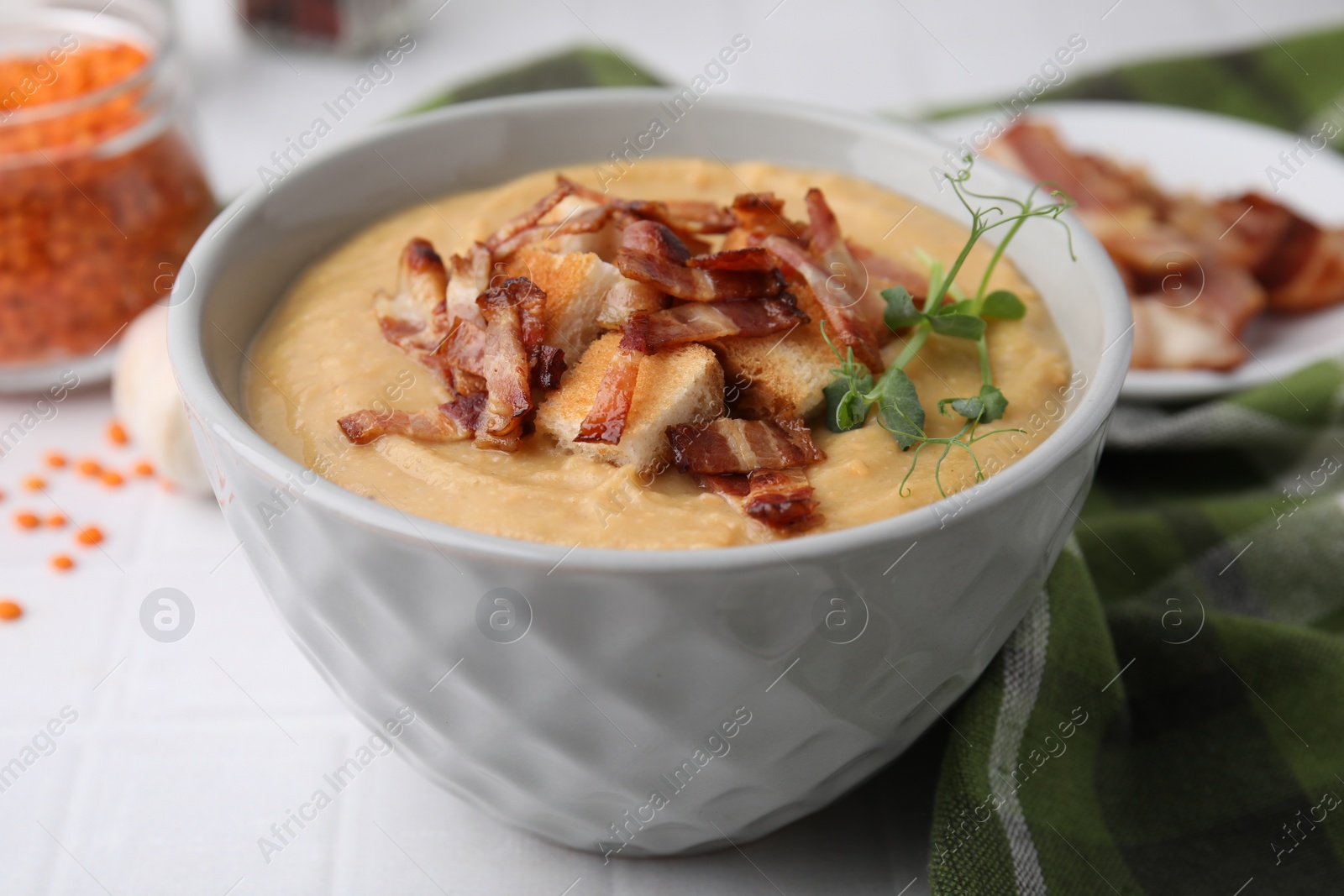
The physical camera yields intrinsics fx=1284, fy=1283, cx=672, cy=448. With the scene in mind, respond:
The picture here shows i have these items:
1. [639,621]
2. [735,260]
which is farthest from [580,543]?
[735,260]

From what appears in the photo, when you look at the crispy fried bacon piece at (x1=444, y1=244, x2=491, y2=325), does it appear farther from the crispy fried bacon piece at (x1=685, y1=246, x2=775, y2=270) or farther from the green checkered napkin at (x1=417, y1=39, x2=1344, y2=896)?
the green checkered napkin at (x1=417, y1=39, x2=1344, y2=896)

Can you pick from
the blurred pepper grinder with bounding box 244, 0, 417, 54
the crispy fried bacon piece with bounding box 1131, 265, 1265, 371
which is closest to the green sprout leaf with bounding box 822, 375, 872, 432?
the crispy fried bacon piece with bounding box 1131, 265, 1265, 371

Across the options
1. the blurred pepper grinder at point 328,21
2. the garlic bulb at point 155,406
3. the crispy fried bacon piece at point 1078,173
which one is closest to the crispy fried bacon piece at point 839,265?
the garlic bulb at point 155,406

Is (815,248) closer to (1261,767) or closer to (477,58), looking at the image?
(1261,767)

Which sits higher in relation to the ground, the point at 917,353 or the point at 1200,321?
the point at 917,353

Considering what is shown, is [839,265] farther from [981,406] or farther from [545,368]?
[545,368]

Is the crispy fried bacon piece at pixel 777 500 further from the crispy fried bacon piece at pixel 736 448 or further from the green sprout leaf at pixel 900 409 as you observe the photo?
the green sprout leaf at pixel 900 409
